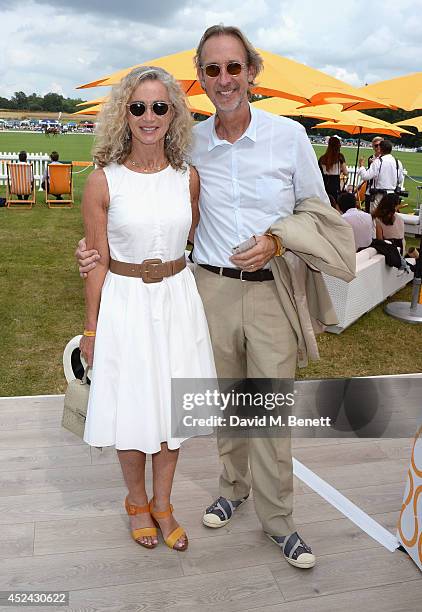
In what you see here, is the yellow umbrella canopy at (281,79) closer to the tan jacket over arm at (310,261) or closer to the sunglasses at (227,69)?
the sunglasses at (227,69)

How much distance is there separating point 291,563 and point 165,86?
7.11ft

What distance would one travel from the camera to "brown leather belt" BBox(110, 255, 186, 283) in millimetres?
2381

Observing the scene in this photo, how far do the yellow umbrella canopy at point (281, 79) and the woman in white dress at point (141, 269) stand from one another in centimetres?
436

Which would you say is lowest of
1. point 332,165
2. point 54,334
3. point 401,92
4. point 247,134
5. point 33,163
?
point 54,334

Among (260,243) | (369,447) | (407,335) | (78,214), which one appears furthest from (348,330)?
(78,214)

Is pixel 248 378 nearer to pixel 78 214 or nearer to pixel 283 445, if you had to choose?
pixel 283 445

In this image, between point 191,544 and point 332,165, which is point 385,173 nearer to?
point 332,165

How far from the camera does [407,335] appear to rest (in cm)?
629

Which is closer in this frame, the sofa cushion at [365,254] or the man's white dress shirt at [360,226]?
the sofa cushion at [365,254]

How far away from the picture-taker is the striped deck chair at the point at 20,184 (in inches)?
524

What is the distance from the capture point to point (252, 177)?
2.40 metres

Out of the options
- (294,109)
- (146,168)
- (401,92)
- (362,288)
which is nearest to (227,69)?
(146,168)

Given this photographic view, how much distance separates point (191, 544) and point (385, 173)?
1042cm

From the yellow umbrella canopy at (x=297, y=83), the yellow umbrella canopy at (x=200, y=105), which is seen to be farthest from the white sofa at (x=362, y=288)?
the yellow umbrella canopy at (x=200, y=105)
